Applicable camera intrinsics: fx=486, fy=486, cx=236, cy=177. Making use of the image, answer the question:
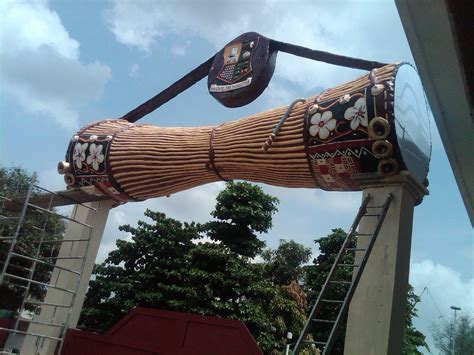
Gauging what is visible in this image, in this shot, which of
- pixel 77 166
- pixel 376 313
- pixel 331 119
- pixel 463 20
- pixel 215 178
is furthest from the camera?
pixel 77 166

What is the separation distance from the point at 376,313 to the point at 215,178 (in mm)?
2452

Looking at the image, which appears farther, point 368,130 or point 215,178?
point 215,178

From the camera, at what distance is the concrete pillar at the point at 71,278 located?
5.94 m

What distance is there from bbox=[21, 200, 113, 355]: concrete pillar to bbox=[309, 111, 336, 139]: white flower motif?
310 cm

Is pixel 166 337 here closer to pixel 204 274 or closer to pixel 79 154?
pixel 79 154

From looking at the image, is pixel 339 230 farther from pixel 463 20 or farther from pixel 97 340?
pixel 463 20

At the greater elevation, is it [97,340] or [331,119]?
[331,119]

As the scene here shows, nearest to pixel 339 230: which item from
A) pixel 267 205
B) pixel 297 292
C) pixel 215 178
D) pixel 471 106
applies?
pixel 297 292

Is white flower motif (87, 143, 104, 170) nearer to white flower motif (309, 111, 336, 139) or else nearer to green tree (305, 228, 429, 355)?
white flower motif (309, 111, 336, 139)

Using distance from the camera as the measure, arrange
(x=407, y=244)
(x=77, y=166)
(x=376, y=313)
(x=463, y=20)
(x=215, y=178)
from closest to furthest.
→ (x=463, y=20), (x=376, y=313), (x=407, y=244), (x=215, y=178), (x=77, y=166)

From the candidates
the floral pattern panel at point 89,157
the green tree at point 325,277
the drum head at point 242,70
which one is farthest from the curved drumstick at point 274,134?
the green tree at point 325,277

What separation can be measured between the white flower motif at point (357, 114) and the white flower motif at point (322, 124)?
16cm

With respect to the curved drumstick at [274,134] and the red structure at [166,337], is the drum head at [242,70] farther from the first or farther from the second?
the red structure at [166,337]

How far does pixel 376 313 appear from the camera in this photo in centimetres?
383
